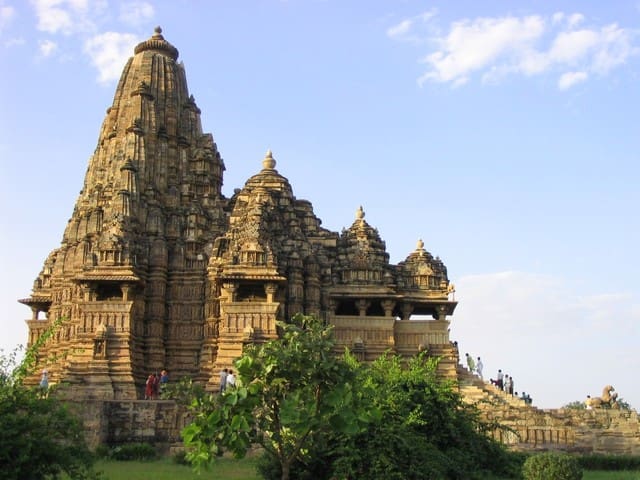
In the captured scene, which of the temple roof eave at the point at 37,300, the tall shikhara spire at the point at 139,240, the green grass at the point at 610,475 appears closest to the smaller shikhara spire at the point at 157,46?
the tall shikhara spire at the point at 139,240

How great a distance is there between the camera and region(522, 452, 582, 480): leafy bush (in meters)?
20.3

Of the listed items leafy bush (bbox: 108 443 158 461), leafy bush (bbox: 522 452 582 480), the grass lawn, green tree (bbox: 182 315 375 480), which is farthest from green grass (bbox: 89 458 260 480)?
leafy bush (bbox: 522 452 582 480)

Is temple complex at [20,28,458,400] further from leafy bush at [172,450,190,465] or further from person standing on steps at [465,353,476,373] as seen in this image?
leafy bush at [172,450,190,465]

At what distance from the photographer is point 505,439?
2925 cm

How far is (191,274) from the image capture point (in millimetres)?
42469

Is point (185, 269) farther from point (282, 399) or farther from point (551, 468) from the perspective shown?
point (282, 399)

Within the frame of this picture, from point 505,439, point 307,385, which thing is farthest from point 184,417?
point 307,385

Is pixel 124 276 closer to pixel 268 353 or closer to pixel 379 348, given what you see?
pixel 379 348

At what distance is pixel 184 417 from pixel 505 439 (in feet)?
34.7

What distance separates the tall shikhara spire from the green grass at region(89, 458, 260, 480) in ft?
42.6

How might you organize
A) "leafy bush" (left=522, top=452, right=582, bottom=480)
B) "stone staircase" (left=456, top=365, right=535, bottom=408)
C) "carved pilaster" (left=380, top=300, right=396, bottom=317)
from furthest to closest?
"carved pilaster" (left=380, top=300, right=396, bottom=317), "stone staircase" (left=456, top=365, right=535, bottom=408), "leafy bush" (left=522, top=452, right=582, bottom=480)

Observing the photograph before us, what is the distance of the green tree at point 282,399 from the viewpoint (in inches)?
593

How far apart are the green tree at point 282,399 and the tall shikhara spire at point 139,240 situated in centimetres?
2294

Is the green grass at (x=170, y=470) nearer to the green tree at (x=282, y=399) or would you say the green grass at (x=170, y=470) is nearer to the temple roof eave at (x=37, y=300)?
the green tree at (x=282, y=399)
